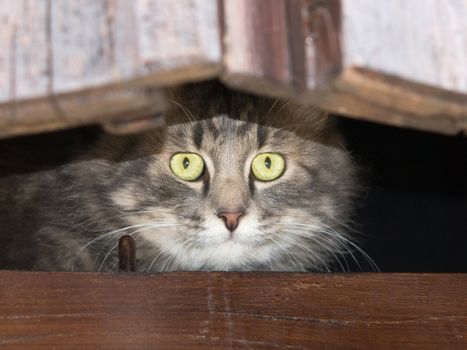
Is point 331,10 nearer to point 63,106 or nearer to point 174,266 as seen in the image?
point 63,106

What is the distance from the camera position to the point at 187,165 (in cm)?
169

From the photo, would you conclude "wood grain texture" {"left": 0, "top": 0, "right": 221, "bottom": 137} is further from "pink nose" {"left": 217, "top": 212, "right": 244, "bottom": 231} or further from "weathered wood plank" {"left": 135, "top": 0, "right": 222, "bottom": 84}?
"pink nose" {"left": 217, "top": 212, "right": 244, "bottom": 231}

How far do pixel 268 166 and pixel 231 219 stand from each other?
234 millimetres

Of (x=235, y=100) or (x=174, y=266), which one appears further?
(x=174, y=266)

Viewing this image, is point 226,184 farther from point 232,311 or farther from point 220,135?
point 232,311

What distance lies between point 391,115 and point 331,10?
0.49 feet

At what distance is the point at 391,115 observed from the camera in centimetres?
83

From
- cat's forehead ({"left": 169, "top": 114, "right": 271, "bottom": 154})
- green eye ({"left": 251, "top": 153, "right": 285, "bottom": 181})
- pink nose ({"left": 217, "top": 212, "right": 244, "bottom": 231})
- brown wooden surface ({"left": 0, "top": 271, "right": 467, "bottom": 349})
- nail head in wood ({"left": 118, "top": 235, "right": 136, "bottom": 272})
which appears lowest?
brown wooden surface ({"left": 0, "top": 271, "right": 467, "bottom": 349})

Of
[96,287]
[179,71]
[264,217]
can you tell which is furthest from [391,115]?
[264,217]

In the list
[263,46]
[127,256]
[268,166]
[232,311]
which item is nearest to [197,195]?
[268,166]

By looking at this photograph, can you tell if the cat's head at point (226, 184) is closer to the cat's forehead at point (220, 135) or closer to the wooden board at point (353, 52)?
the cat's forehead at point (220, 135)

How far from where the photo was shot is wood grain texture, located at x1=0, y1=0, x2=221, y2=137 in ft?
2.32

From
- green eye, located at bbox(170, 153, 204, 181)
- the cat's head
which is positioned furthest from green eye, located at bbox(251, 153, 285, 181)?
green eye, located at bbox(170, 153, 204, 181)

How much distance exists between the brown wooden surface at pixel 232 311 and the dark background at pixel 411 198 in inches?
37.6
